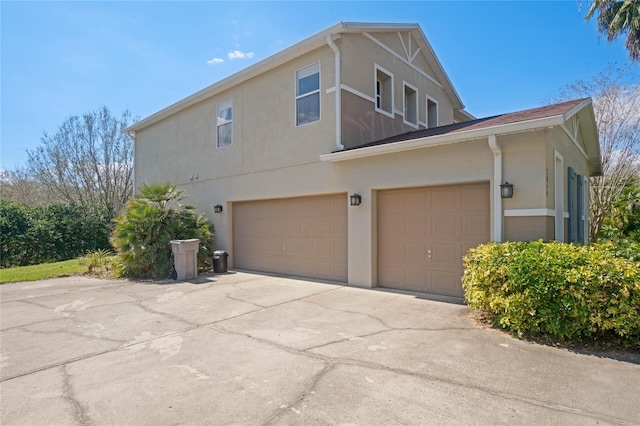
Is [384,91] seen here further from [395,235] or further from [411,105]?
[395,235]

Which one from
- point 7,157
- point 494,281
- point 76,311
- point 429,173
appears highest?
point 7,157

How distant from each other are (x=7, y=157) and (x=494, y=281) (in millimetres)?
33841

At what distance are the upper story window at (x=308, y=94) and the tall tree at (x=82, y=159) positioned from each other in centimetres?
1844

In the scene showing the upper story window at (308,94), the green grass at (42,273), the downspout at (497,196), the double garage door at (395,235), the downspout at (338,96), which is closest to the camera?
the downspout at (497,196)

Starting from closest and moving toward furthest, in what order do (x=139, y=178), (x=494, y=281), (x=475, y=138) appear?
(x=494, y=281) → (x=475, y=138) → (x=139, y=178)

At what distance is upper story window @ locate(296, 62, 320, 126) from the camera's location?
31.4 ft

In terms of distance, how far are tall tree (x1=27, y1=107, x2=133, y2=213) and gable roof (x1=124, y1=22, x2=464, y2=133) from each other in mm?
9577

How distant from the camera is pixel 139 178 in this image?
692 inches

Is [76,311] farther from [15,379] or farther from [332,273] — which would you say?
[332,273]

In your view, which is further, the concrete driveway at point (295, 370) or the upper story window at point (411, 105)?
the upper story window at point (411, 105)

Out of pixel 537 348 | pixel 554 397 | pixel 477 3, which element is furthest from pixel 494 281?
pixel 477 3

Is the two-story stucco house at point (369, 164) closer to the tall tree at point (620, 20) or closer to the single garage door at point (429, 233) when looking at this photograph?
the single garage door at point (429, 233)

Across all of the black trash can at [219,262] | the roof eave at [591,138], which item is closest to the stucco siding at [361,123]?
the roof eave at [591,138]

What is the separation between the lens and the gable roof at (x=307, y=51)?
8.98 m
